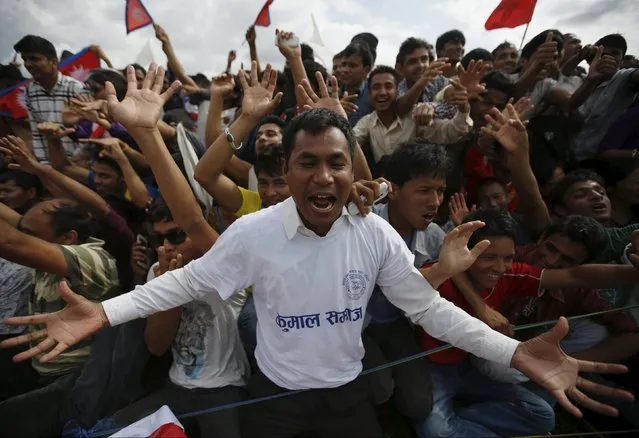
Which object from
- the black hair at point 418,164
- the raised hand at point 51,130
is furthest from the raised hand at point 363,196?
the raised hand at point 51,130

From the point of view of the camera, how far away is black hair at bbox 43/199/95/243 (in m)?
2.30

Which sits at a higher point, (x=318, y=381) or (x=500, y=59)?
(x=500, y=59)

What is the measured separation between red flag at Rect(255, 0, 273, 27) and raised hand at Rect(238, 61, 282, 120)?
362 centimetres

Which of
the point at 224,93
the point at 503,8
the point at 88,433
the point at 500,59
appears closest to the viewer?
the point at 88,433

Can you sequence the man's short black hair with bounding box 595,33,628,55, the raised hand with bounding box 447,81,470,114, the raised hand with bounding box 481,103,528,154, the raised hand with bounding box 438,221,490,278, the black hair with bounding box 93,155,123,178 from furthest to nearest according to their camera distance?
the man's short black hair with bounding box 595,33,628,55 < the black hair with bounding box 93,155,123,178 < the raised hand with bounding box 447,81,470,114 < the raised hand with bounding box 481,103,528,154 < the raised hand with bounding box 438,221,490,278

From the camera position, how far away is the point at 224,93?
291cm

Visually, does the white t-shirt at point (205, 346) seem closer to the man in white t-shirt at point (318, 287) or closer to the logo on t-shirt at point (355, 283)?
the man in white t-shirt at point (318, 287)

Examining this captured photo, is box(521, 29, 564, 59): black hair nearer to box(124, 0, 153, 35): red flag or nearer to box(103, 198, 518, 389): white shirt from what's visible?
box(103, 198, 518, 389): white shirt

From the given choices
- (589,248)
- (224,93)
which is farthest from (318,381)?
(224,93)

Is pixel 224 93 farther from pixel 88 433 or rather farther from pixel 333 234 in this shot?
pixel 88 433

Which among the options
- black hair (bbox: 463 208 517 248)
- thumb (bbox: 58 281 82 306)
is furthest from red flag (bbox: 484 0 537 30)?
thumb (bbox: 58 281 82 306)

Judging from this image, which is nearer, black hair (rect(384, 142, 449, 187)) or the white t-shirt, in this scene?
the white t-shirt

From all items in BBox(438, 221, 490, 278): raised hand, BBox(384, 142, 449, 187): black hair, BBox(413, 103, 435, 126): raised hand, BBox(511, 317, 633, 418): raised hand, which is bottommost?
BBox(511, 317, 633, 418): raised hand

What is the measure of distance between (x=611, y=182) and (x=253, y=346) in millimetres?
2897
